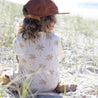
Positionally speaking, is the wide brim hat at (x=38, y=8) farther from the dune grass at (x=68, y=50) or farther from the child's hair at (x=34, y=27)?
the dune grass at (x=68, y=50)

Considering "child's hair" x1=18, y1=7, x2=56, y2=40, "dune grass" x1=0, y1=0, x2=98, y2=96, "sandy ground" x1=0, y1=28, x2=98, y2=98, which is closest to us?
"child's hair" x1=18, y1=7, x2=56, y2=40

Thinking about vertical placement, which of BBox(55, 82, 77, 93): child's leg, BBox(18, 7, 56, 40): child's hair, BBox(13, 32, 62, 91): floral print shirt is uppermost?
BBox(18, 7, 56, 40): child's hair

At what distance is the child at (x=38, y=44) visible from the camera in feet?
5.74

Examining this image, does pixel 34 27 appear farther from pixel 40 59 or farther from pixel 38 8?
pixel 40 59

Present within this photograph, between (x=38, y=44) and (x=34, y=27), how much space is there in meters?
0.15

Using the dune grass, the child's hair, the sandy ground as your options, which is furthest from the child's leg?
the child's hair

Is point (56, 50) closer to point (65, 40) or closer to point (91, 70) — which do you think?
point (91, 70)

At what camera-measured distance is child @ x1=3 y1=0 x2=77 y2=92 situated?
1.75 m

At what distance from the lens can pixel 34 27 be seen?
172cm

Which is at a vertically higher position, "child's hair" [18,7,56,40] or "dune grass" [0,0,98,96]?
"child's hair" [18,7,56,40]

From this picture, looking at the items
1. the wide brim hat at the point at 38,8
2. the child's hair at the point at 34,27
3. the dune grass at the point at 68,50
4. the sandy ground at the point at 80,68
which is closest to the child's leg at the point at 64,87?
the sandy ground at the point at 80,68

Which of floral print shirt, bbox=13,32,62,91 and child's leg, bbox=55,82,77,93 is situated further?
child's leg, bbox=55,82,77,93

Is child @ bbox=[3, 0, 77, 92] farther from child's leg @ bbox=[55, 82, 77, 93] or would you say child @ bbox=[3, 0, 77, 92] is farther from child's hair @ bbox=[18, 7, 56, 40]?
child's leg @ bbox=[55, 82, 77, 93]

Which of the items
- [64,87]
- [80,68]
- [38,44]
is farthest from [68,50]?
[38,44]
